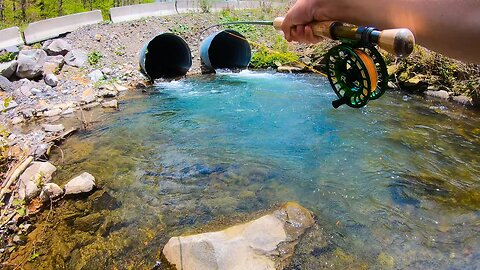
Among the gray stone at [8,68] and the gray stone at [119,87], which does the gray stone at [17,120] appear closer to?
the gray stone at [8,68]

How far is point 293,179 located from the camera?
5504mm

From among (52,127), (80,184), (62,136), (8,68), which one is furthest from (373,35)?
(8,68)

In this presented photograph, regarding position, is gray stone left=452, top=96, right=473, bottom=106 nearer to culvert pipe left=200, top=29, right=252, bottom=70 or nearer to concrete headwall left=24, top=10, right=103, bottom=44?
culvert pipe left=200, top=29, right=252, bottom=70

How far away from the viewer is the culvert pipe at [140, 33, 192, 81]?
43.0 feet

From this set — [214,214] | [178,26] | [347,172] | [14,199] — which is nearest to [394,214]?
[347,172]

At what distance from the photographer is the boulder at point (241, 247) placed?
3688mm

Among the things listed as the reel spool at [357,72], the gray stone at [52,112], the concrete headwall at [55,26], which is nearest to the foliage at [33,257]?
the reel spool at [357,72]

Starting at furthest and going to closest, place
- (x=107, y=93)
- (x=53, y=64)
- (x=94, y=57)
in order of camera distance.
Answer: (x=94, y=57) → (x=53, y=64) → (x=107, y=93)

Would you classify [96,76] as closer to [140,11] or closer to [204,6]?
[140,11]

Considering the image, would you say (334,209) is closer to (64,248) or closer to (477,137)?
(64,248)

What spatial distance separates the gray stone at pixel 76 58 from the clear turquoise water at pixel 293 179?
398cm

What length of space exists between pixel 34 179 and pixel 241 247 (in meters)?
3.45

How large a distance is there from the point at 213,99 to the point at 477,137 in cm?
622

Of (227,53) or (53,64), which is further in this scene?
(227,53)
